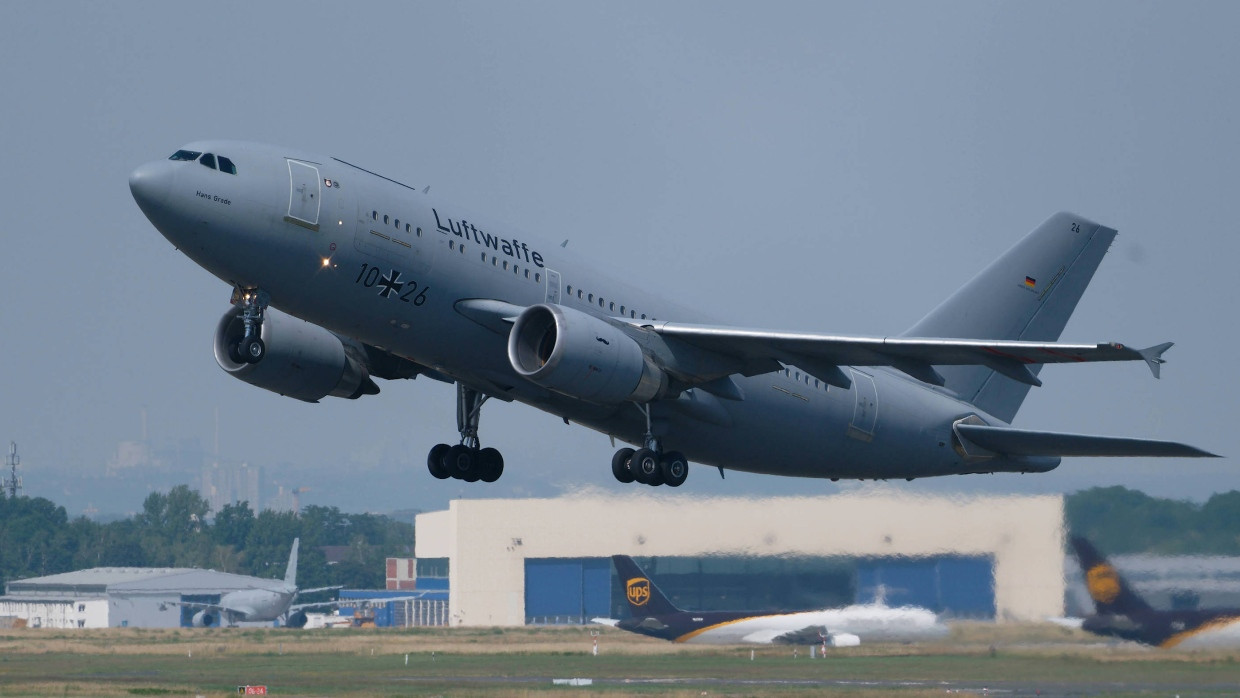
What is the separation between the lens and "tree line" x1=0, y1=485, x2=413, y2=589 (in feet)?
368

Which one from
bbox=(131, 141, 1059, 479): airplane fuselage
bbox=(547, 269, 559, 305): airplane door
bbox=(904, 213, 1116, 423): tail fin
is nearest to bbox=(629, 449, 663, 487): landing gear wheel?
bbox=(131, 141, 1059, 479): airplane fuselage

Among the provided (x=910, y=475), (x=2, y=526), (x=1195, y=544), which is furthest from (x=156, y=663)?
(x=2, y=526)

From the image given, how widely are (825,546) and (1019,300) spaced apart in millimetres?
7873

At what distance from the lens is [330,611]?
9350 cm

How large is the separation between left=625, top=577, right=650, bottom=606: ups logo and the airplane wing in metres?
21.7

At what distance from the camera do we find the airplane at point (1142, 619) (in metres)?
35.3

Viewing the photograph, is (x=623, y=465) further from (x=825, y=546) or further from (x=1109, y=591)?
(x=1109, y=591)

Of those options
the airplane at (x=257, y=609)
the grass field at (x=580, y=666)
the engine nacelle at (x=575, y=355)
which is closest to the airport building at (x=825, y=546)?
the grass field at (x=580, y=666)

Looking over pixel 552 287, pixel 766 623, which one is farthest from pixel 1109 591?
pixel 552 287

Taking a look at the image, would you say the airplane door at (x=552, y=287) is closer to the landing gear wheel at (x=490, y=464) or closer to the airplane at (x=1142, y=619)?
the landing gear wheel at (x=490, y=464)

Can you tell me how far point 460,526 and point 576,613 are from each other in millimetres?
6101

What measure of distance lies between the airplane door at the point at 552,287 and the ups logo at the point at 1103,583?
14.5m

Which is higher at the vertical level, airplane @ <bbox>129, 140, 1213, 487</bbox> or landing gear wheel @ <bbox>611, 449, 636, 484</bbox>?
airplane @ <bbox>129, 140, 1213, 487</bbox>

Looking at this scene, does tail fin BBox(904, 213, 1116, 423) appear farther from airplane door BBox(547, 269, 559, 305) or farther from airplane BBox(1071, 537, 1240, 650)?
airplane door BBox(547, 269, 559, 305)
